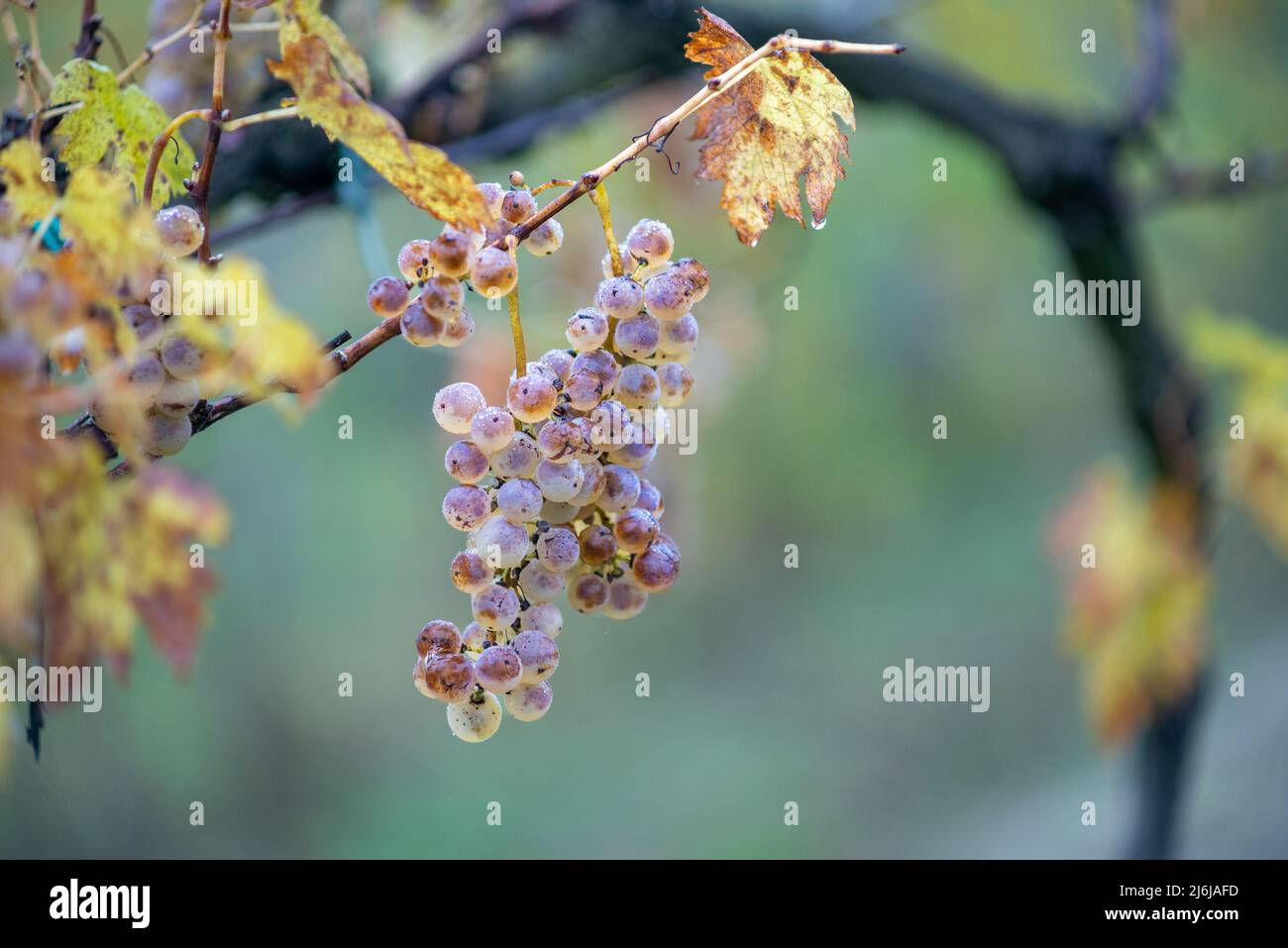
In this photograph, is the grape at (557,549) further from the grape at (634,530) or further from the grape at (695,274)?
the grape at (695,274)

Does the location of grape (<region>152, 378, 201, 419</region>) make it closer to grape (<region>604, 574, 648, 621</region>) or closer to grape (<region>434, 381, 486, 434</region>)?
grape (<region>434, 381, 486, 434</region>)

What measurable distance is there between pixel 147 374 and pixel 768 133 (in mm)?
311

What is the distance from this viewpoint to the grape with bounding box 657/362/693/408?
56 centimetres

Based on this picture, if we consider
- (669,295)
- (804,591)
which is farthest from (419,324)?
(804,591)

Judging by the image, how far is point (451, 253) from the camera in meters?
0.47

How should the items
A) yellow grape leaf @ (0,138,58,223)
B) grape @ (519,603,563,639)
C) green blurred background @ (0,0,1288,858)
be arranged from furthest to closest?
green blurred background @ (0,0,1288,858) < grape @ (519,603,563,639) < yellow grape leaf @ (0,138,58,223)

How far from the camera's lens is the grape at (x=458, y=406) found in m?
0.52

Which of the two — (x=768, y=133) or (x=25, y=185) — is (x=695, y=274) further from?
(x=25, y=185)

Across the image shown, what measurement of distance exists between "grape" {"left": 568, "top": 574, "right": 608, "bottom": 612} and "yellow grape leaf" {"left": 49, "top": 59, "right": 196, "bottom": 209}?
280mm

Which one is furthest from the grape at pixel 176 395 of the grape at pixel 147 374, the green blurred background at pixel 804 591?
the green blurred background at pixel 804 591

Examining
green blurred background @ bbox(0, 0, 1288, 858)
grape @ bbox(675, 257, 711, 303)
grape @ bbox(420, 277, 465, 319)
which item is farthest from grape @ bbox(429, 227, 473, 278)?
green blurred background @ bbox(0, 0, 1288, 858)
